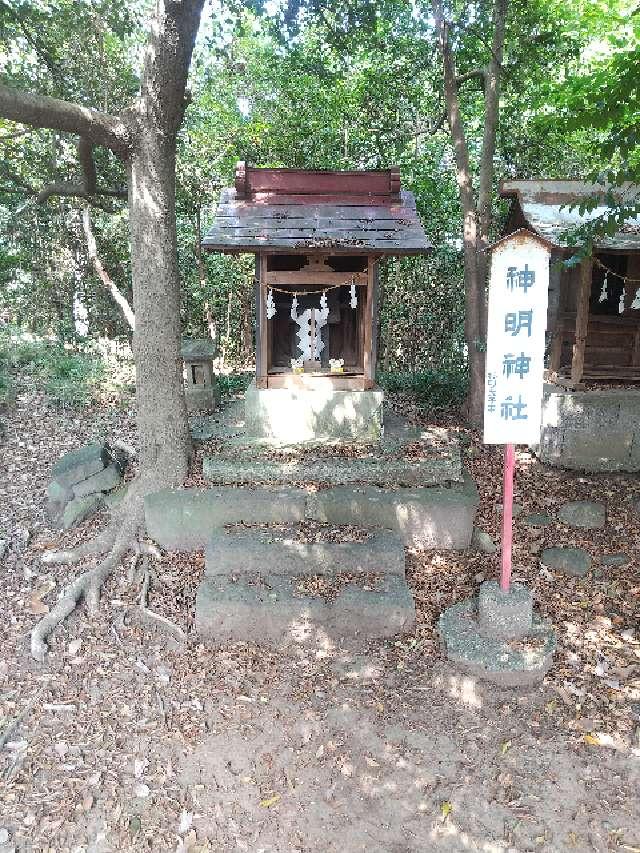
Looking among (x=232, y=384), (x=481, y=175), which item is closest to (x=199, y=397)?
(x=232, y=384)


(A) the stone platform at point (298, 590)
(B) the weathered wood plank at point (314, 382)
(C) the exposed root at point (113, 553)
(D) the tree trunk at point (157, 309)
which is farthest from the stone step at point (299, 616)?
(B) the weathered wood plank at point (314, 382)

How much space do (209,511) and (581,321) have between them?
5.62 metres

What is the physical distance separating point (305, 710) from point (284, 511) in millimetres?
2171

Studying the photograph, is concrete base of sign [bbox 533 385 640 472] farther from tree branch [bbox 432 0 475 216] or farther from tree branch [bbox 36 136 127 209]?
tree branch [bbox 36 136 127 209]

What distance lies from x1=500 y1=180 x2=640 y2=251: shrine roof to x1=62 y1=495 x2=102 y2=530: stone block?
6.36 metres

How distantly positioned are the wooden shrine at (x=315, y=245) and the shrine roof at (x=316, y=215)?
0.01 m

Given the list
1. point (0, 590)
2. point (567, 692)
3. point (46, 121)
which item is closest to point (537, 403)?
point (567, 692)

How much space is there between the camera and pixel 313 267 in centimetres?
725

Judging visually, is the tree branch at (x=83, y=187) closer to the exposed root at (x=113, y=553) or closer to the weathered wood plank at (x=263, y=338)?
the weathered wood plank at (x=263, y=338)

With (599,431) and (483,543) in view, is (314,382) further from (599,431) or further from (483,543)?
(599,431)

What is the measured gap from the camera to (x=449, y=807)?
3660 millimetres

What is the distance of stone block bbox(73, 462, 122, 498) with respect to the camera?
7086 millimetres

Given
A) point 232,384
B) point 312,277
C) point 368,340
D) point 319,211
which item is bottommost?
point 232,384

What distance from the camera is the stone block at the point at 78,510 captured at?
22.6ft
